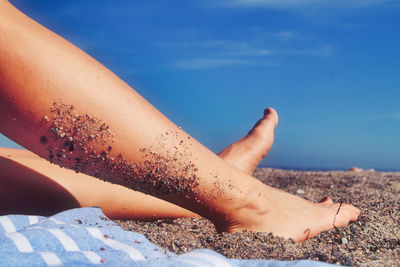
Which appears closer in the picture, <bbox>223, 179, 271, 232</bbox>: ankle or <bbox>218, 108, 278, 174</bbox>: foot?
<bbox>223, 179, 271, 232</bbox>: ankle

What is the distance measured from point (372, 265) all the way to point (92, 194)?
110 centimetres

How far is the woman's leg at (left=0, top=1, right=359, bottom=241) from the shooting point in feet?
3.22

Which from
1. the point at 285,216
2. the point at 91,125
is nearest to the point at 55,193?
the point at 91,125

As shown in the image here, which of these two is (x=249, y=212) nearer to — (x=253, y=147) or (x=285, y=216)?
(x=285, y=216)

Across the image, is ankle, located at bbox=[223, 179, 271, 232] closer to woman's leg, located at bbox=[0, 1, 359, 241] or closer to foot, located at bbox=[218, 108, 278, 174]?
woman's leg, located at bbox=[0, 1, 359, 241]

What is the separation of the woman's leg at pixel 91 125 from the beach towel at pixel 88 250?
199 mm

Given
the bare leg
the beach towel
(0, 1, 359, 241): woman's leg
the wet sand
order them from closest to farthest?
the beach towel < (0, 1, 359, 241): woman's leg < the wet sand < the bare leg

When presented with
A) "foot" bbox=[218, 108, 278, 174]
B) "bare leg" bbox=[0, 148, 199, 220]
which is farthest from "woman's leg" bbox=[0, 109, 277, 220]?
"foot" bbox=[218, 108, 278, 174]

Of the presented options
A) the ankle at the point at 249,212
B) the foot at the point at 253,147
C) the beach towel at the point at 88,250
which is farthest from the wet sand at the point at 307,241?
the foot at the point at 253,147

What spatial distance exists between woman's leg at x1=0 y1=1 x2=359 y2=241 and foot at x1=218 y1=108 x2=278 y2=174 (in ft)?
3.42

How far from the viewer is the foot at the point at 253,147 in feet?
7.91

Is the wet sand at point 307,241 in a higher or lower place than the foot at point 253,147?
lower

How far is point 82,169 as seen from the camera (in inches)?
45.0

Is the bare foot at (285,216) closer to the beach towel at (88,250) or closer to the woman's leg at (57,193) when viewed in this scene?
the woman's leg at (57,193)
